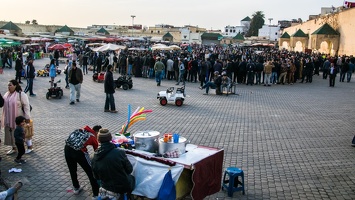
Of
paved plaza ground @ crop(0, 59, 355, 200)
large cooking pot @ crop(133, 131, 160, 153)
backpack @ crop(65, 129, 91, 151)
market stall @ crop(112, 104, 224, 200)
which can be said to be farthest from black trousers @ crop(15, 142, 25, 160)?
large cooking pot @ crop(133, 131, 160, 153)

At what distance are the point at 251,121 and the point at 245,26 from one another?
134m

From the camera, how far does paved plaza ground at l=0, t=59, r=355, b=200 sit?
649 cm

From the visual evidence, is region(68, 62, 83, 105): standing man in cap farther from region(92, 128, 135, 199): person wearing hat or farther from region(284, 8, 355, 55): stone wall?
region(284, 8, 355, 55): stone wall

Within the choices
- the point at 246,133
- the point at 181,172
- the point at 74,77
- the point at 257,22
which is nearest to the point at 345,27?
the point at 246,133

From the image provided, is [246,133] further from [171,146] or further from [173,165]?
[173,165]

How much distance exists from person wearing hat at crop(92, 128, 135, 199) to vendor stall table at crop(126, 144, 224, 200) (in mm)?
450

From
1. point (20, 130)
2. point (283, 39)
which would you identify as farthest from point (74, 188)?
point (283, 39)

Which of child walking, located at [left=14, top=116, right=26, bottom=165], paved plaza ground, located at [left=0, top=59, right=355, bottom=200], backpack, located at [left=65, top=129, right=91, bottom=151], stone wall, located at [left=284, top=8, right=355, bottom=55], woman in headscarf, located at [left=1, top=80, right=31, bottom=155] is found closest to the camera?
backpack, located at [left=65, top=129, right=91, bottom=151]

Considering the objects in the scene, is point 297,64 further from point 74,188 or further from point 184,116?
point 74,188

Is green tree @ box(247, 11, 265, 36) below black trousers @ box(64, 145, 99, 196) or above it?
above

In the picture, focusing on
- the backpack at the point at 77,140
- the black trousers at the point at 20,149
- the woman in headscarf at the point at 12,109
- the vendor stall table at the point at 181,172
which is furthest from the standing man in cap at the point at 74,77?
the vendor stall table at the point at 181,172

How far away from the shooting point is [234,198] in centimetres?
599

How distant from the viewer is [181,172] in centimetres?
520

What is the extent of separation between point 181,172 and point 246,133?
5.44 meters
